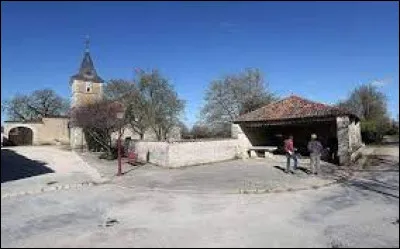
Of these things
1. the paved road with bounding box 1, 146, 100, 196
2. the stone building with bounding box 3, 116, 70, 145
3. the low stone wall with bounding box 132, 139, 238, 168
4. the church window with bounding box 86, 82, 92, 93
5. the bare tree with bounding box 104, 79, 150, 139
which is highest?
the church window with bounding box 86, 82, 92, 93

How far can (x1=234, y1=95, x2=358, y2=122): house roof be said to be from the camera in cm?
2112

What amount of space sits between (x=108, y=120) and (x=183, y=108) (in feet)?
38.6

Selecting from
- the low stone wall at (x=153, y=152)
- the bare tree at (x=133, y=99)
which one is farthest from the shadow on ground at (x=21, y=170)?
the bare tree at (x=133, y=99)

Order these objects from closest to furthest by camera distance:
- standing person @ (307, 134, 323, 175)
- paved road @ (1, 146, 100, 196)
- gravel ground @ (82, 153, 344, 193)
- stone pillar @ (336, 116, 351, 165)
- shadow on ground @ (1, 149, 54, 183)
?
gravel ground @ (82, 153, 344, 193) → paved road @ (1, 146, 100, 196) → standing person @ (307, 134, 323, 175) → shadow on ground @ (1, 149, 54, 183) → stone pillar @ (336, 116, 351, 165)

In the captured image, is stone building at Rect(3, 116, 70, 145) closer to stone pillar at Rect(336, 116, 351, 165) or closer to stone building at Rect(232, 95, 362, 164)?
stone building at Rect(232, 95, 362, 164)

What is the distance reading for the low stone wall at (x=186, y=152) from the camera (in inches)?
807

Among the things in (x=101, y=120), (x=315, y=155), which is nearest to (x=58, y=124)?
(x=101, y=120)

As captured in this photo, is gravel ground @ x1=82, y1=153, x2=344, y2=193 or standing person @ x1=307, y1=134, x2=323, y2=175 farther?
standing person @ x1=307, y1=134, x2=323, y2=175

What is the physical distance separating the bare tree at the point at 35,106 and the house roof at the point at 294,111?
41275mm

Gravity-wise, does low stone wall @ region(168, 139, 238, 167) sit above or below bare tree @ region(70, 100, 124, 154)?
below

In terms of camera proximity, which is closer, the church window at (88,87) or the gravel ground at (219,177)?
the gravel ground at (219,177)

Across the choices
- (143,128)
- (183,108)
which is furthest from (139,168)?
(183,108)

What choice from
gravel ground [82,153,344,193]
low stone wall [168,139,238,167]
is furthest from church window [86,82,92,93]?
gravel ground [82,153,344,193]

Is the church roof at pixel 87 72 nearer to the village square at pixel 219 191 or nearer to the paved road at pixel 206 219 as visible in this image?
the village square at pixel 219 191
